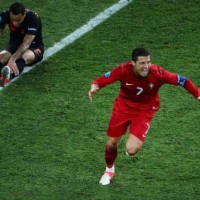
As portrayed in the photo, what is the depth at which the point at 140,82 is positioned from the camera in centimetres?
920

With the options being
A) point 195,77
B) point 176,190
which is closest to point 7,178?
point 176,190

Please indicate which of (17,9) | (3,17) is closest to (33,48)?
(3,17)

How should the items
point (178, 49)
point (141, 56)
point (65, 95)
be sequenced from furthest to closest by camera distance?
point (178, 49)
point (65, 95)
point (141, 56)

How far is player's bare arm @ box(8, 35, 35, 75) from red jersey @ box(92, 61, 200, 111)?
2698 millimetres

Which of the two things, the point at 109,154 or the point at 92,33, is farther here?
the point at 92,33

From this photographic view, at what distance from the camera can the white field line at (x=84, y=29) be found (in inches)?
504

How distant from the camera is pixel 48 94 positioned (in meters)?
11.6

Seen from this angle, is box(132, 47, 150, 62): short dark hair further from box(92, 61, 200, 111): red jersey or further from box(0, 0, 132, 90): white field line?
box(0, 0, 132, 90): white field line

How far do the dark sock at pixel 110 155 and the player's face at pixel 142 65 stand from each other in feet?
3.19

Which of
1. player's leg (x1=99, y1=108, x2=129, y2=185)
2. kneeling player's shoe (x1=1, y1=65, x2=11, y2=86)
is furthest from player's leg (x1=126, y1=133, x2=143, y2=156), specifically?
kneeling player's shoe (x1=1, y1=65, x2=11, y2=86)

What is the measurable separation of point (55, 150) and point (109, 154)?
3.41 ft

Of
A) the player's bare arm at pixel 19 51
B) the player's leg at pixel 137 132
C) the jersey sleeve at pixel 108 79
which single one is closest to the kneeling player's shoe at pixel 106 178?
the player's leg at pixel 137 132

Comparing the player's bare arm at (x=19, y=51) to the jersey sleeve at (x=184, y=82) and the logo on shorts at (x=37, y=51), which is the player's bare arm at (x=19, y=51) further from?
the jersey sleeve at (x=184, y=82)

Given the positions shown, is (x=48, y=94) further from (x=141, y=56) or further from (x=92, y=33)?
(x=141, y=56)
